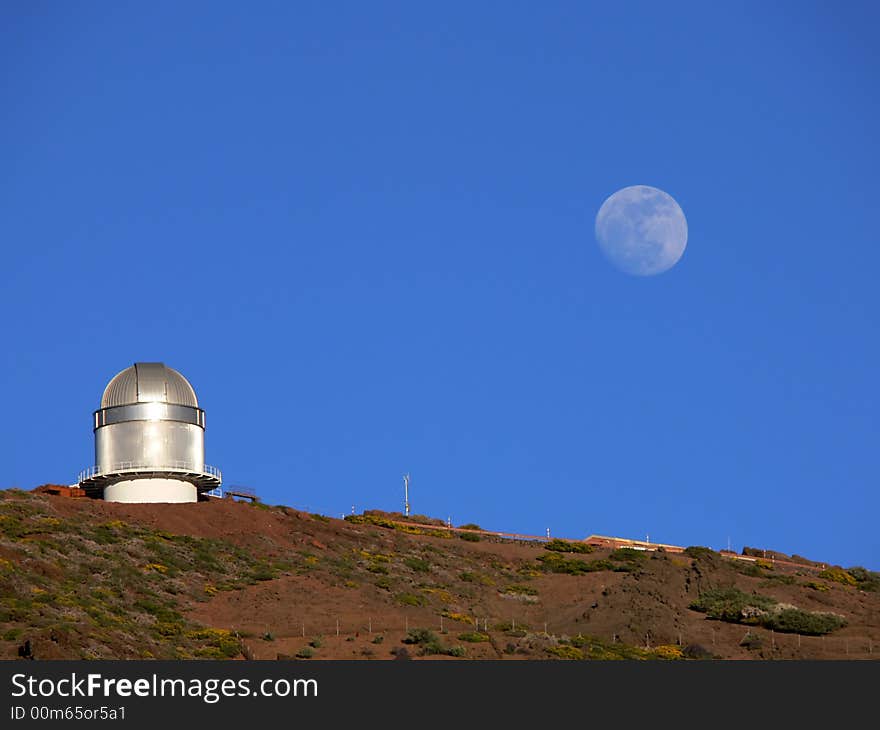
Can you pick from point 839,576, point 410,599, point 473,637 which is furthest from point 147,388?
point 839,576

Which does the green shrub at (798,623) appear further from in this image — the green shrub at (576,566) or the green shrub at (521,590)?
the green shrub at (576,566)

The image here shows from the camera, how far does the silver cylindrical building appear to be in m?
70.8

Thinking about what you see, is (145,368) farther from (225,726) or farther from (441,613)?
(225,726)

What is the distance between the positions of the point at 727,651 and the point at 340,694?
30.0 metres

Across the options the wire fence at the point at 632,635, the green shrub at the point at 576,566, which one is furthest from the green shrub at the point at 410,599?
the green shrub at the point at 576,566

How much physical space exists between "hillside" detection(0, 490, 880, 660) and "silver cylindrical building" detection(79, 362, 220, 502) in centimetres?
146

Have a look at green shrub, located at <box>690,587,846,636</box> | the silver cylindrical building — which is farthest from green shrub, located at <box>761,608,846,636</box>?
the silver cylindrical building

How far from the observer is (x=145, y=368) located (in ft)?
238

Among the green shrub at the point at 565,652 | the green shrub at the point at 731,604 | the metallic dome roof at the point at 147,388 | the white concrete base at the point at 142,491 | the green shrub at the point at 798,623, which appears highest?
the metallic dome roof at the point at 147,388

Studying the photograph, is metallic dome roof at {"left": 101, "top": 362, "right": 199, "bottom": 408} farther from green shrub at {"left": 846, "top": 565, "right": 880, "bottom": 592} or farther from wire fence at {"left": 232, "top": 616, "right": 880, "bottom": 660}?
green shrub at {"left": 846, "top": 565, "right": 880, "bottom": 592}

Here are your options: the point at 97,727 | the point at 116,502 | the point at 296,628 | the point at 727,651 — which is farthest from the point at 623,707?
the point at 116,502

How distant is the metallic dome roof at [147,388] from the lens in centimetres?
7112

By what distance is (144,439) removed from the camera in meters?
70.6

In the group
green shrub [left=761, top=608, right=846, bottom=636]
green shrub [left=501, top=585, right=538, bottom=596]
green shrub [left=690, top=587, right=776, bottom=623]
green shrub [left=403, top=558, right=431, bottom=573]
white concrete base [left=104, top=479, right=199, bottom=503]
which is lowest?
green shrub [left=761, top=608, right=846, bottom=636]
